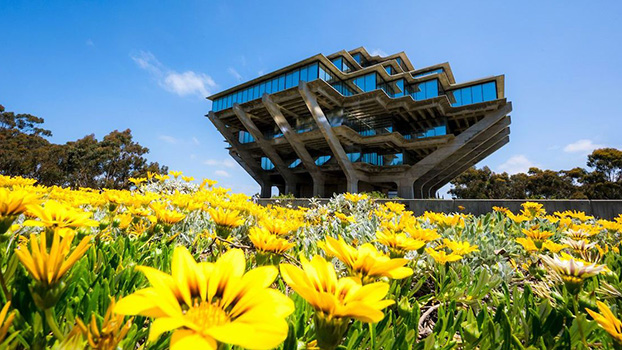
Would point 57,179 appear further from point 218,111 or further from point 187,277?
point 187,277

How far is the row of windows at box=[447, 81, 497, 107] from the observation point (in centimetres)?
2424

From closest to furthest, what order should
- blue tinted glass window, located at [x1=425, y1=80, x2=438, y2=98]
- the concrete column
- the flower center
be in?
the flower center, the concrete column, blue tinted glass window, located at [x1=425, y1=80, x2=438, y2=98]

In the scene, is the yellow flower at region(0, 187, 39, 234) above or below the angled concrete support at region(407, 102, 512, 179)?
below

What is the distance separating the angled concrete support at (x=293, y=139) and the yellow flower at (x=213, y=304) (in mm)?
22229

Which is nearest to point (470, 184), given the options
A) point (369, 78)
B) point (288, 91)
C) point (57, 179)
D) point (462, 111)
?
point (462, 111)

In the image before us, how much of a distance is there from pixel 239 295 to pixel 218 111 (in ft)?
98.8

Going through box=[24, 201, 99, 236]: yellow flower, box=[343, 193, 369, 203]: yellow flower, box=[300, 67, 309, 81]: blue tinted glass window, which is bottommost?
box=[24, 201, 99, 236]: yellow flower

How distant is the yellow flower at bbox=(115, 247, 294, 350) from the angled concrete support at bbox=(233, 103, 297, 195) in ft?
82.6

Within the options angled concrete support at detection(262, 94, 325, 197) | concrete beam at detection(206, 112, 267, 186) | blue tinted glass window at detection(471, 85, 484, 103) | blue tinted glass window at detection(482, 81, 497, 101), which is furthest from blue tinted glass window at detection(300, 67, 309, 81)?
blue tinted glass window at detection(482, 81, 497, 101)

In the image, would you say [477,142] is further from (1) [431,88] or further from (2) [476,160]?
(2) [476,160]

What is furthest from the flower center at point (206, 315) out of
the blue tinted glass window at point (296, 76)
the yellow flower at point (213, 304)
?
the blue tinted glass window at point (296, 76)

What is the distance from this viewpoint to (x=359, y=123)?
25875 millimetres

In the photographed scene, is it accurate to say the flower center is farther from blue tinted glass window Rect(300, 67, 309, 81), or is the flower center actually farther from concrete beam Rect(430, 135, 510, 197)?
concrete beam Rect(430, 135, 510, 197)

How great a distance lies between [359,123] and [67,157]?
2546cm
